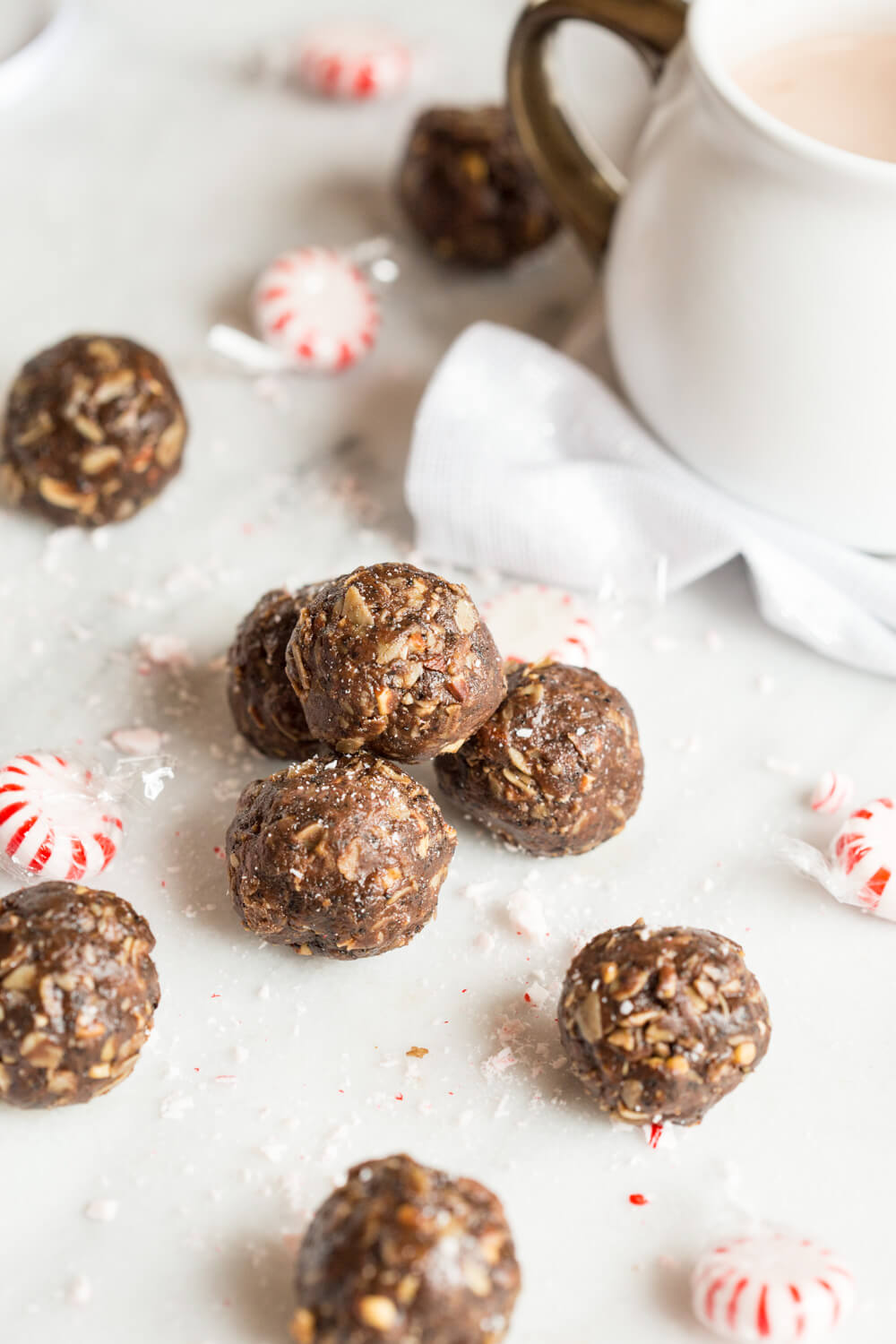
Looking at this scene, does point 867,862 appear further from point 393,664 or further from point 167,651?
point 167,651

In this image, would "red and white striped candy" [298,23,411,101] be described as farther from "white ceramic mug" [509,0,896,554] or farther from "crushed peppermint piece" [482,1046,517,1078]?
"crushed peppermint piece" [482,1046,517,1078]

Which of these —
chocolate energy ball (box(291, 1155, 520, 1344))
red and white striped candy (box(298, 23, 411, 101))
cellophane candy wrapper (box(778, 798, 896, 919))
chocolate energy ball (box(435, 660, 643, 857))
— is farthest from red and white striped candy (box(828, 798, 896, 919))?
red and white striped candy (box(298, 23, 411, 101))

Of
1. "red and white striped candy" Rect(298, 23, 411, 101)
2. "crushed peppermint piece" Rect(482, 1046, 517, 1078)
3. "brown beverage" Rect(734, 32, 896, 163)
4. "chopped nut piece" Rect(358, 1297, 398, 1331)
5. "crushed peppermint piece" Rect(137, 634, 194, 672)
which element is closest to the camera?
"chopped nut piece" Rect(358, 1297, 398, 1331)

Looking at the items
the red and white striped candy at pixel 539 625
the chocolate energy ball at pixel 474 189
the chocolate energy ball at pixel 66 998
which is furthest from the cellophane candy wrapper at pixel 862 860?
the chocolate energy ball at pixel 474 189

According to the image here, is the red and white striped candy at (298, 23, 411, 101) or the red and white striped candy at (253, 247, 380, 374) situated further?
the red and white striped candy at (298, 23, 411, 101)

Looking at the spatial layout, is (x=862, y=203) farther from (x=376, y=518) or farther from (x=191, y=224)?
(x=191, y=224)

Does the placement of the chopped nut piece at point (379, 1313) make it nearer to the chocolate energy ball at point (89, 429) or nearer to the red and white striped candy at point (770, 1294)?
the red and white striped candy at point (770, 1294)

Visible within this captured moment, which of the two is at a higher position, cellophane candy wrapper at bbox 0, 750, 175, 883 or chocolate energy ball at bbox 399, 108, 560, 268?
chocolate energy ball at bbox 399, 108, 560, 268

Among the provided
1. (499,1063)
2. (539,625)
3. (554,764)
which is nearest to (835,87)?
(539,625)
